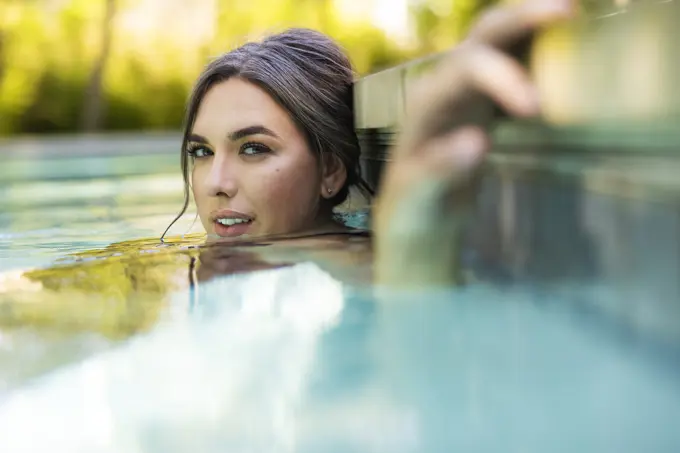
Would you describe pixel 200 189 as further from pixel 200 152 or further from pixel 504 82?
pixel 504 82

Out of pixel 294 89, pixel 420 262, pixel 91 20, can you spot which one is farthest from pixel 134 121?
pixel 420 262

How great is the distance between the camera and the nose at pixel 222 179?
2.44 metres

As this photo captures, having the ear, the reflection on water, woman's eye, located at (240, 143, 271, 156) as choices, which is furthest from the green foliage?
the reflection on water

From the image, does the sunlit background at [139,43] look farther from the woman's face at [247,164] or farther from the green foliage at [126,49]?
the woman's face at [247,164]

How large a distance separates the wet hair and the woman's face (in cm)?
4

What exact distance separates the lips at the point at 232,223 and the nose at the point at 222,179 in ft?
0.22

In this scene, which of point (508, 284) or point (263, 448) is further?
point (508, 284)

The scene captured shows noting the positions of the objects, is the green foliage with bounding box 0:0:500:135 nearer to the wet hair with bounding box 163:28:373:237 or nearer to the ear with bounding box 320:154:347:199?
the wet hair with bounding box 163:28:373:237

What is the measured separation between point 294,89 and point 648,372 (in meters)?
1.75

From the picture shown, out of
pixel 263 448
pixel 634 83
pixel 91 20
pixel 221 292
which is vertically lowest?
pixel 263 448

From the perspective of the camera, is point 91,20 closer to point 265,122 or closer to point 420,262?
point 265,122

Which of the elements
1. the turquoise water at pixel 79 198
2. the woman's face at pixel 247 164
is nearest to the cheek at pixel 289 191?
the woman's face at pixel 247 164

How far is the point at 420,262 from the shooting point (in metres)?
1.57

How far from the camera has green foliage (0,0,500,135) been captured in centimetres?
1577
